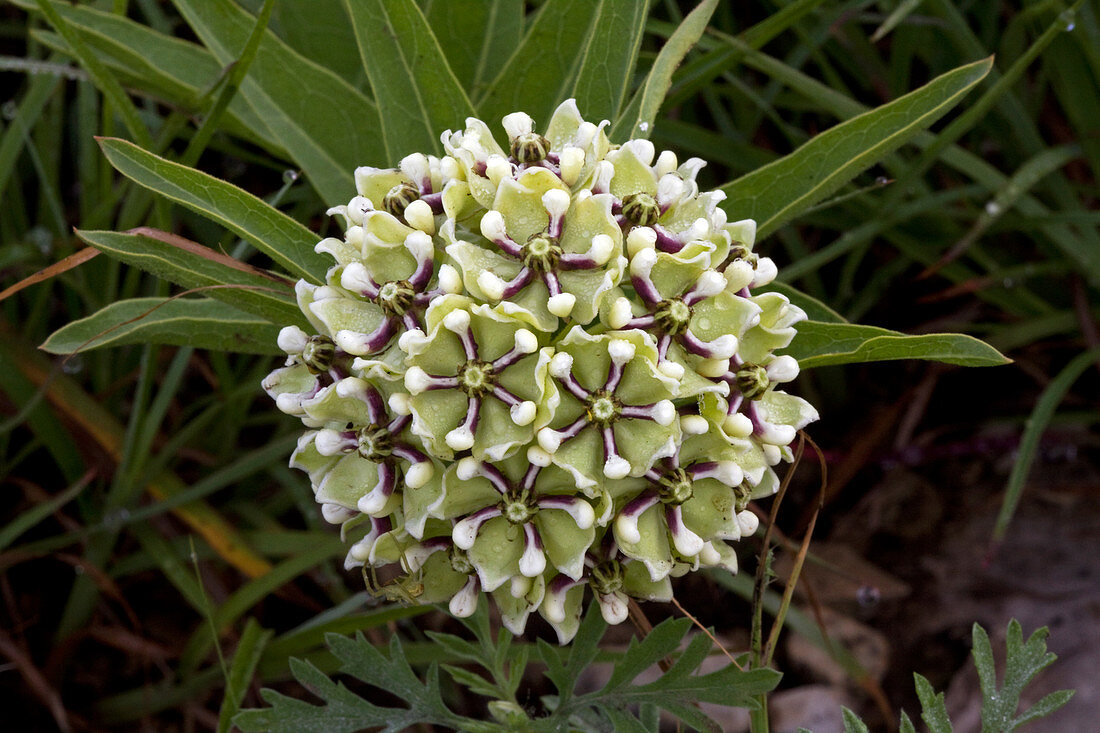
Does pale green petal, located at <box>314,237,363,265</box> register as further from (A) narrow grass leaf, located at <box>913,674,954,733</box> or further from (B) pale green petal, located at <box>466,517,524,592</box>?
(A) narrow grass leaf, located at <box>913,674,954,733</box>

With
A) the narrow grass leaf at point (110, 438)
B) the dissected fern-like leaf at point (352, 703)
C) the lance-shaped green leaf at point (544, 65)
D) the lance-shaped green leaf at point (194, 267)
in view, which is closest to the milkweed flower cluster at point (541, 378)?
the lance-shaped green leaf at point (194, 267)

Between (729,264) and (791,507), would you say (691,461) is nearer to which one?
(729,264)

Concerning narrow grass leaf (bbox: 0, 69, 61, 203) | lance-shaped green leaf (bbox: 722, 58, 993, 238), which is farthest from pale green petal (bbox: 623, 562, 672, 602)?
narrow grass leaf (bbox: 0, 69, 61, 203)

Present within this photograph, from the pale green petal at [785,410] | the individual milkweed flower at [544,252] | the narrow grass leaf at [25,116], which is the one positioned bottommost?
the pale green petal at [785,410]

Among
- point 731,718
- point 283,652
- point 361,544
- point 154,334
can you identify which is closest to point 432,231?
point 361,544

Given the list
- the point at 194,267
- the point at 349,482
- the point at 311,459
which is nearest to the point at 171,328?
the point at 194,267

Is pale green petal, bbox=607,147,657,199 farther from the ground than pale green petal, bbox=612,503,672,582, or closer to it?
farther from the ground

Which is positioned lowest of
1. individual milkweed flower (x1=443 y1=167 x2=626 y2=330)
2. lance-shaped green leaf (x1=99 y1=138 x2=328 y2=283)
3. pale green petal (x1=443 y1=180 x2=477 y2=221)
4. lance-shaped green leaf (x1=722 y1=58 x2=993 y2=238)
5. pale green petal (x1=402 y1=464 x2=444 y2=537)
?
pale green petal (x1=402 y1=464 x2=444 y2=537)

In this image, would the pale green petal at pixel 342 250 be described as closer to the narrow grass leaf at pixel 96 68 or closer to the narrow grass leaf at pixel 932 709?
the narrow grass leaf at pixel 96 68
